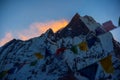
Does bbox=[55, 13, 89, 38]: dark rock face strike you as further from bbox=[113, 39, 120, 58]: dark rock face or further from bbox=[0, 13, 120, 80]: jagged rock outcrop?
bbox=[113, 39, 120, 58]: dark rock face

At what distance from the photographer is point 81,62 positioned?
43.1 ft

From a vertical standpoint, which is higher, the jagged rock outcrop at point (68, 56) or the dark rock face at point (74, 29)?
the dark rock face at point (74, 29)

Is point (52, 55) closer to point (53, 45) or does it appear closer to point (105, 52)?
point (53, 45)

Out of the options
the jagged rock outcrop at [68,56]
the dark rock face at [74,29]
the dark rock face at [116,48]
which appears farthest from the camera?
the dark rock face at [74,29]

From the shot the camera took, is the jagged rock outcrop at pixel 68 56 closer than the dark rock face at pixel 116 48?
Yes

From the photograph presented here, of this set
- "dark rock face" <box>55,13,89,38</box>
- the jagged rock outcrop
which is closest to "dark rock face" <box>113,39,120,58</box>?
the jagged rock outcrop

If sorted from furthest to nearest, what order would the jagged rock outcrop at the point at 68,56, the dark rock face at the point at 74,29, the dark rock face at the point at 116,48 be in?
the dark rock face at the point at 74,29, the dark rock face at the point at 116,48, the jagged rock outcrop at the point at 68,56

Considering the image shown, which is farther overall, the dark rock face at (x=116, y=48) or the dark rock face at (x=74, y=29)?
the dark rock face at (x=74, y=29)

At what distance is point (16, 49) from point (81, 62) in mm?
5634

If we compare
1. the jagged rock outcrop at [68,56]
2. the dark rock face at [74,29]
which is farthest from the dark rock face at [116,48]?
the dark rock face at [74,29]

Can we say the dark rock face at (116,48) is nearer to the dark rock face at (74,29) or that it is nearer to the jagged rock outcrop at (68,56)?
the jagged rock outcrop at (68,56)

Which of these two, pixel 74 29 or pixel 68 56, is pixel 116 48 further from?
pixel 74 29

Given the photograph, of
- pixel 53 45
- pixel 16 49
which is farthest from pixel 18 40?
pixel 53 45

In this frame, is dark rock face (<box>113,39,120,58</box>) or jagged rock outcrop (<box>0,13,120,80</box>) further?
dark rock face (<box>113,39,120,58</box>)
